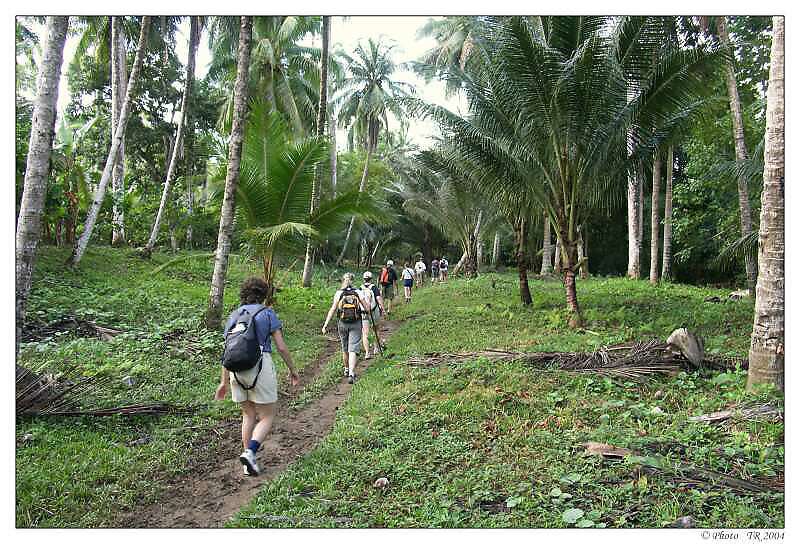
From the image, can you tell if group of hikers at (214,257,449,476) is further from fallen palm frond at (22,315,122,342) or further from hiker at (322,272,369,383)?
fallen palm frond at (22,315,122,342)

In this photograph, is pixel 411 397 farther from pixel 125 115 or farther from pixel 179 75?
pixel 179 75

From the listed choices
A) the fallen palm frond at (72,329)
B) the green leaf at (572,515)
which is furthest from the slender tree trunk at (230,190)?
the green leaf at (572,515)

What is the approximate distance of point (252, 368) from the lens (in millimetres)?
3818

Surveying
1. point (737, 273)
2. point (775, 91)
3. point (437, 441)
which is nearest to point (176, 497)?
point (437, 441)

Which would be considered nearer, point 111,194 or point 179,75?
point 111,194

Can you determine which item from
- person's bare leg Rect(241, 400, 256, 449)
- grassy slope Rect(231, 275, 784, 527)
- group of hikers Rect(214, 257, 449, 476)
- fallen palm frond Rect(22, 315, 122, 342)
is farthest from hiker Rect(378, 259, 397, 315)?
person's bare leg Rect(241, 400, 256, 449)

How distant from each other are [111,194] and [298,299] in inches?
239

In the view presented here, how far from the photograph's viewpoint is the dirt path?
3.48 metres

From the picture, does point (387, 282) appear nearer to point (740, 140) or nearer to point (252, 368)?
point (740, 140)

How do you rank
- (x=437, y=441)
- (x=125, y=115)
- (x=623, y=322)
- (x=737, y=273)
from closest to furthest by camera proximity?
(x=437, y=441) → (x=623, y=322) → (x=125, y=115) → (x=737, y=273)

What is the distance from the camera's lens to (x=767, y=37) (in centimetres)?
892

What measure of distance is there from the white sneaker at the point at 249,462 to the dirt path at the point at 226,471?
0.45 feet

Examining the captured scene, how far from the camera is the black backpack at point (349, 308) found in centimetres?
689

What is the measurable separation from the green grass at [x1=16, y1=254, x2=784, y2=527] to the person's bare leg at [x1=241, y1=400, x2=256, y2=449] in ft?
1.40
